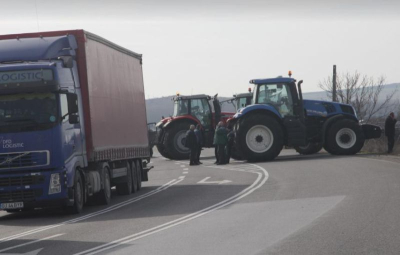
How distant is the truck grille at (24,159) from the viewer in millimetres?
17453

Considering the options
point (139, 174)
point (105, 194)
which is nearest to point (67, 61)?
point (105, 194)

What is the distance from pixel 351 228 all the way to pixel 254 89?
20.6 m

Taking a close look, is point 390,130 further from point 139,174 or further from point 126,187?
point 126,187

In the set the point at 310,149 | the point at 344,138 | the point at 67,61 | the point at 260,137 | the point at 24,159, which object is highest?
the point at 67,61

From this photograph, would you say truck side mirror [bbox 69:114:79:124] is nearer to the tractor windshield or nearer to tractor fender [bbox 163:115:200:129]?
the tractor windshield

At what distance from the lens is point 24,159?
1748 centimetres

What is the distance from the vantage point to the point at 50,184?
17.5 meters

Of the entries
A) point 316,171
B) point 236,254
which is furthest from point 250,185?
point 236,254

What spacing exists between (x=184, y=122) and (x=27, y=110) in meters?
22.8

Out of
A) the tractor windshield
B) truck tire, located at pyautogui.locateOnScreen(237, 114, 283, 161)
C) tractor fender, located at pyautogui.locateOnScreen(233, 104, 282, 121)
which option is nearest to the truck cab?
tractor fender, located at pyautogui.locateOnScreen(233, 104, 282, 121)

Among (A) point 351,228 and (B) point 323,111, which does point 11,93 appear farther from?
(B) point 323,111

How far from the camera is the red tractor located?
4009 centimetres

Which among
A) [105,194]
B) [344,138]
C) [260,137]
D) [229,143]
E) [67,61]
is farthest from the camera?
[229,143]

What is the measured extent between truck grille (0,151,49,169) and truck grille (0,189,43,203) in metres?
0.53
